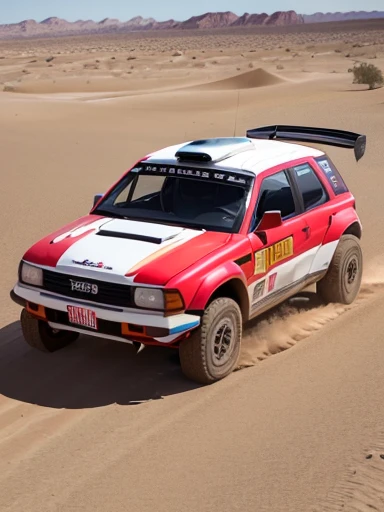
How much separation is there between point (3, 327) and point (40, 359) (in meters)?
1.02

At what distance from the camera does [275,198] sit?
665 cm

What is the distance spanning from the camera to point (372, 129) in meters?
18.7

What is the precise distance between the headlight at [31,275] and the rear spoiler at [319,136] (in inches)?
125

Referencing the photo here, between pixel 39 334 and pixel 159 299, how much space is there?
130 cm

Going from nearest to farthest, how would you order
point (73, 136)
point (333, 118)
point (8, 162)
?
point (8, 162) < point (73, 136) < point (333, 118)

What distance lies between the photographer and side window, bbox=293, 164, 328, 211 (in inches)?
275

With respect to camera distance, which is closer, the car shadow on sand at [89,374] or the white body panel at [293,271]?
the car shadow on sand at [89,374]

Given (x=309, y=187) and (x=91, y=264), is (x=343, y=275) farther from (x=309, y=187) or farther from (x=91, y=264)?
(x=91, y=264)

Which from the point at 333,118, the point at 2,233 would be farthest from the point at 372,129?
the point at 2,233

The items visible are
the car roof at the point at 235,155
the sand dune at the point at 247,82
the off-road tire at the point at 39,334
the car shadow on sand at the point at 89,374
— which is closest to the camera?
the car shadow on sand at the point at 89,374

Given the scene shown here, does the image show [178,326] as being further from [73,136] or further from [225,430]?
[73,136]

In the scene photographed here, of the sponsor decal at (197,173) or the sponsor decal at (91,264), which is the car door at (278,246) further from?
the sponsor decal at (91,264)

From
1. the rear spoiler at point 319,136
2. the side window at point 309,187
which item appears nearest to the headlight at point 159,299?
the side window at point 309,187

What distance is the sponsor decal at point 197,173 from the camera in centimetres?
647
